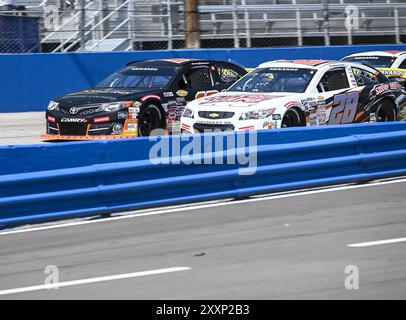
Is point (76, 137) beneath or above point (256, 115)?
beneath

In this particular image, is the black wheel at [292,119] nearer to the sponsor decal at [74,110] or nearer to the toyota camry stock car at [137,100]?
the toyota camry stock car at [137,100]

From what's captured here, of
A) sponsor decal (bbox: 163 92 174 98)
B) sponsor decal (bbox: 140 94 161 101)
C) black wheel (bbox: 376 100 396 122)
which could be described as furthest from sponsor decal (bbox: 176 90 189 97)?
black wheel (bbox: 376 100 396 122)

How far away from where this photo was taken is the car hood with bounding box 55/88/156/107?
1443cm

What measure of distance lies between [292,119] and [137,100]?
275 centimetres

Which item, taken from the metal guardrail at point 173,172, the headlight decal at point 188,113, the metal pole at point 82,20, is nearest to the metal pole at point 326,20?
the metal pole at point 82,20

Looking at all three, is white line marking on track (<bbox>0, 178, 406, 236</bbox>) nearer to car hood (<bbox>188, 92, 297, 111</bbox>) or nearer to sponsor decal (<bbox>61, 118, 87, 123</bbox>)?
car hood (<bbox>188, 92, 297, 111</bbox>)

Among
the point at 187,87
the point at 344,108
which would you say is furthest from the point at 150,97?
the point at 344,108

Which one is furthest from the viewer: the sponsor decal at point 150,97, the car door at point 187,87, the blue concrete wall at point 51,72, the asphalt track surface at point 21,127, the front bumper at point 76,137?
the blue concrete wall at point 51,72

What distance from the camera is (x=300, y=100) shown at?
1340 cm

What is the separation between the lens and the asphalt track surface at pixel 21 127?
607 inches

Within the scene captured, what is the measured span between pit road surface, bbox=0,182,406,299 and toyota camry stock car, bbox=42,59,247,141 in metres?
4.85

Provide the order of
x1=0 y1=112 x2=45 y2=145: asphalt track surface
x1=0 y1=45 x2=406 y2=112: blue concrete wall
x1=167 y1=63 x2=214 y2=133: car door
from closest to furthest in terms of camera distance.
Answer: x1=167 y1=63 x2=214 y2=133: car door
x1=0 y1=112 x2=45 y2=145: asphalt track surface
x1=0 y1=45 x2=406 y2=112: blue concrete wall

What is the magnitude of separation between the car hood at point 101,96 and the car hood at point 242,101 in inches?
52.9

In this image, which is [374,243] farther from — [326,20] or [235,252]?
[326,20]
